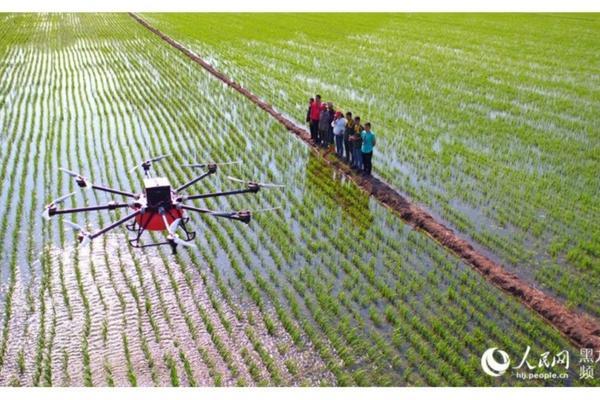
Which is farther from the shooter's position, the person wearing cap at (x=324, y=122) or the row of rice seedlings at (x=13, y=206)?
the person wearing cap at (x=324, y=122)

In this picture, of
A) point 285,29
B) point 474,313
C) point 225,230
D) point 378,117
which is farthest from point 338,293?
point 285,29

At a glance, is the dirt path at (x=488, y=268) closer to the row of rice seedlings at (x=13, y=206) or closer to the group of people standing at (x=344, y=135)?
the group of people standing at (x=344, y=135)

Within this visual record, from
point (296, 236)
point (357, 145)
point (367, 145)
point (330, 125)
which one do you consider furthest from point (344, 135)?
point (296, 236)

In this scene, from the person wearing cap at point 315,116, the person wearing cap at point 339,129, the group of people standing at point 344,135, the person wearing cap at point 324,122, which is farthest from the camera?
the person wearing cap at point 315,116

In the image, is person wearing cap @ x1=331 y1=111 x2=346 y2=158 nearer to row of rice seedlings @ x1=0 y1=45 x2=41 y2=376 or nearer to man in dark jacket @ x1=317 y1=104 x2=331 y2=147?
man in dark jacket @ x1=317 y1=104 x2=331 y2=147

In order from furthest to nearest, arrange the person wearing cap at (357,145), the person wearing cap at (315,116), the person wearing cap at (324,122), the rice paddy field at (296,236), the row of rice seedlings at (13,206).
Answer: the person wearing cap at (315,116) → the person wearing cap at (324,122) → the person wearing cap at (357,145) → the row of rice seedlings at (13,206) → the rice paddy field at (296,236)

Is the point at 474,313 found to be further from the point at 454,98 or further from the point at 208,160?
the point at 454,98

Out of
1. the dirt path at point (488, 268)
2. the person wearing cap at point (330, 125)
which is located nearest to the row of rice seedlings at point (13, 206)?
the dirt path at point (488, 268)
